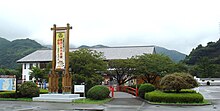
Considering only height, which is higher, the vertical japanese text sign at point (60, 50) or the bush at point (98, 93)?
the vertical japanese text sign at point (60, 50)

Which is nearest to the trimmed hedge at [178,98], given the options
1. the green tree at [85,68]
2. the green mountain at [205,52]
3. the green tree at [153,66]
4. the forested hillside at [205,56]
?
the green tree at [85,68]

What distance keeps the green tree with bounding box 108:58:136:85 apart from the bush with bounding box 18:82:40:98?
55.6 feet

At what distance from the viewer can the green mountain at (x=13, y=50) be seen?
88.3m

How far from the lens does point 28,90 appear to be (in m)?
24.3

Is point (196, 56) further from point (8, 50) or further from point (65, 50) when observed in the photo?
point (65, 50)

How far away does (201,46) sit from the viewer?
3425 inches

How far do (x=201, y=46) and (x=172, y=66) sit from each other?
173ft

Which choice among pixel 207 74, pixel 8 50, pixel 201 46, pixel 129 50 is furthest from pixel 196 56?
pixel 8 50

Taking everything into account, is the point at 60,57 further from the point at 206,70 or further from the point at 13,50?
the point at 13,50

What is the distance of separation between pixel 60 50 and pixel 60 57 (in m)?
0.56

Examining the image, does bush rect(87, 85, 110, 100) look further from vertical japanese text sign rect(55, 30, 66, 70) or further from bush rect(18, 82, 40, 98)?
bush rect(18, 82, 40, 98)

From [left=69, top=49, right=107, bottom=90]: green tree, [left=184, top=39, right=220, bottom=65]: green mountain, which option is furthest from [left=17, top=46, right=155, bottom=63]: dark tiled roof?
[left=69, top=49, right=107, bottom=90]: green tree

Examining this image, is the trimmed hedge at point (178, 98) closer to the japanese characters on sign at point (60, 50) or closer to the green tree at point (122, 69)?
the japanese characters on sign at point (60, 50)

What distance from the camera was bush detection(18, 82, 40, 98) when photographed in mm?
24281
